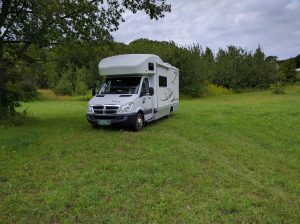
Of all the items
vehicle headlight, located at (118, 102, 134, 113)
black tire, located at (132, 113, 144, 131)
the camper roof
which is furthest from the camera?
the camper roof

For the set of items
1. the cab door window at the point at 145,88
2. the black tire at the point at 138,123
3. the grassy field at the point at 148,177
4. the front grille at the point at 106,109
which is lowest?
the grassy field at the point at 148,177

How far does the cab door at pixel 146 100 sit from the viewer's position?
12617 millimetres

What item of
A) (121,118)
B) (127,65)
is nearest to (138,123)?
(121,118)

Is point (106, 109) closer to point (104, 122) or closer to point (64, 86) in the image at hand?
point (104, 122)

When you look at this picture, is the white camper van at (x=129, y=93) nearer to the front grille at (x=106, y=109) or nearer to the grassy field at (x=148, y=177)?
the front grille at (x=106, y=109)

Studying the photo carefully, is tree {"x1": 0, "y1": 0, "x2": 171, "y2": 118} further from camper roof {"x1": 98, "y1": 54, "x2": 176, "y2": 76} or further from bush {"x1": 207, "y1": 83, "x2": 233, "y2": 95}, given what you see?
bush {"x1": 207, "y1": 83, "x2": 233, "y2": 95}

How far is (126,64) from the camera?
12539 mm

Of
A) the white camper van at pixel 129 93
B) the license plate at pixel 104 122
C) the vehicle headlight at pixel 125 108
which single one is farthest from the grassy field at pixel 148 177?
the vehicle headlight at pixel 125 108

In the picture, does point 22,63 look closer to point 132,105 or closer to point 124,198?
point 132,105

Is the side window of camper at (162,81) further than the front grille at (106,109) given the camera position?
Yes

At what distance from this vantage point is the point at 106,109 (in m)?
11.7

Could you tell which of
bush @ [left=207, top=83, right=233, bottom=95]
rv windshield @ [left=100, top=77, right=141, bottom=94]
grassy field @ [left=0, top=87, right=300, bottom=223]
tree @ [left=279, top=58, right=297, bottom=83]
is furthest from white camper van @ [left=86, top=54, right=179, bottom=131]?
tree @ [left=279, top=58, right=297, bottom=83]

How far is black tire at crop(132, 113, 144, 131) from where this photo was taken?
39.0 feet

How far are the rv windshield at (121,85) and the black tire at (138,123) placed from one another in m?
0.91
